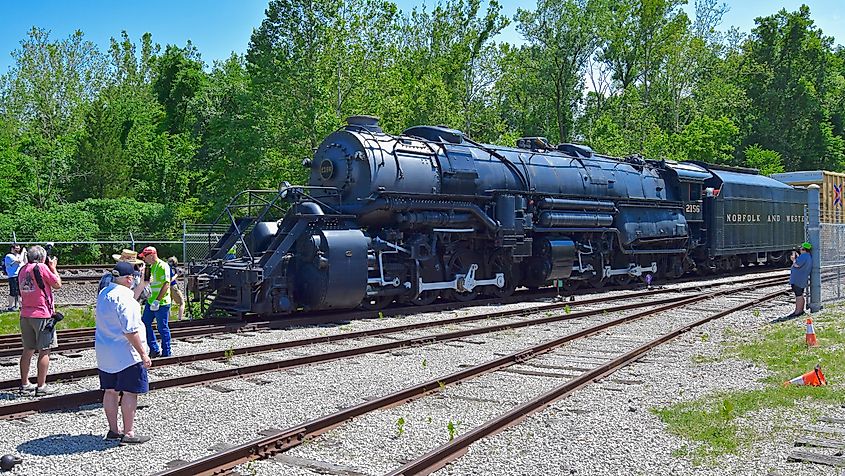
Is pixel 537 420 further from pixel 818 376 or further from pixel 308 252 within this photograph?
pixel 308 252

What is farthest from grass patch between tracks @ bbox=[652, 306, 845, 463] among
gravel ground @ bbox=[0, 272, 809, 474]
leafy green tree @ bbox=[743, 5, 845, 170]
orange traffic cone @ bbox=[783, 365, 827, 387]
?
leafy green tree @ bbox=[743, 5, 845, 170]

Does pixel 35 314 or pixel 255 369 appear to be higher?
pixel 35 314

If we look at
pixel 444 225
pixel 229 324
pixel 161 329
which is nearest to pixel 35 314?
pixel 161 329

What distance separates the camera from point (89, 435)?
22.4ft

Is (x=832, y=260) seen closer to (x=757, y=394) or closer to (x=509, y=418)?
(x=757, y=394)

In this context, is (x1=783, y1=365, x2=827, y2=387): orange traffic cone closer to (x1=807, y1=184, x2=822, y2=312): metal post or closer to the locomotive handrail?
(x1=807, y1=184, x2=822, y2=312): metal post

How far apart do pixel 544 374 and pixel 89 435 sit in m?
5.42

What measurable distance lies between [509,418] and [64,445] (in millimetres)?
3959

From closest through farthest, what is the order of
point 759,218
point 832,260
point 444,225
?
point 444,225, point 832,260, point 759,218

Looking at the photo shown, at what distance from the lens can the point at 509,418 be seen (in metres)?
7.34

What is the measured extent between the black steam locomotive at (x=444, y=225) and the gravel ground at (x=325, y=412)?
312 centimetres

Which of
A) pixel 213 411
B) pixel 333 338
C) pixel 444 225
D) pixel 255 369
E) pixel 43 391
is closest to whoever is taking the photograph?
pixel 213 411

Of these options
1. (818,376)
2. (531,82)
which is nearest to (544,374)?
(818,376)

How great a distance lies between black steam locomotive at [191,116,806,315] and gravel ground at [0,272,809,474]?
10.2 ft
